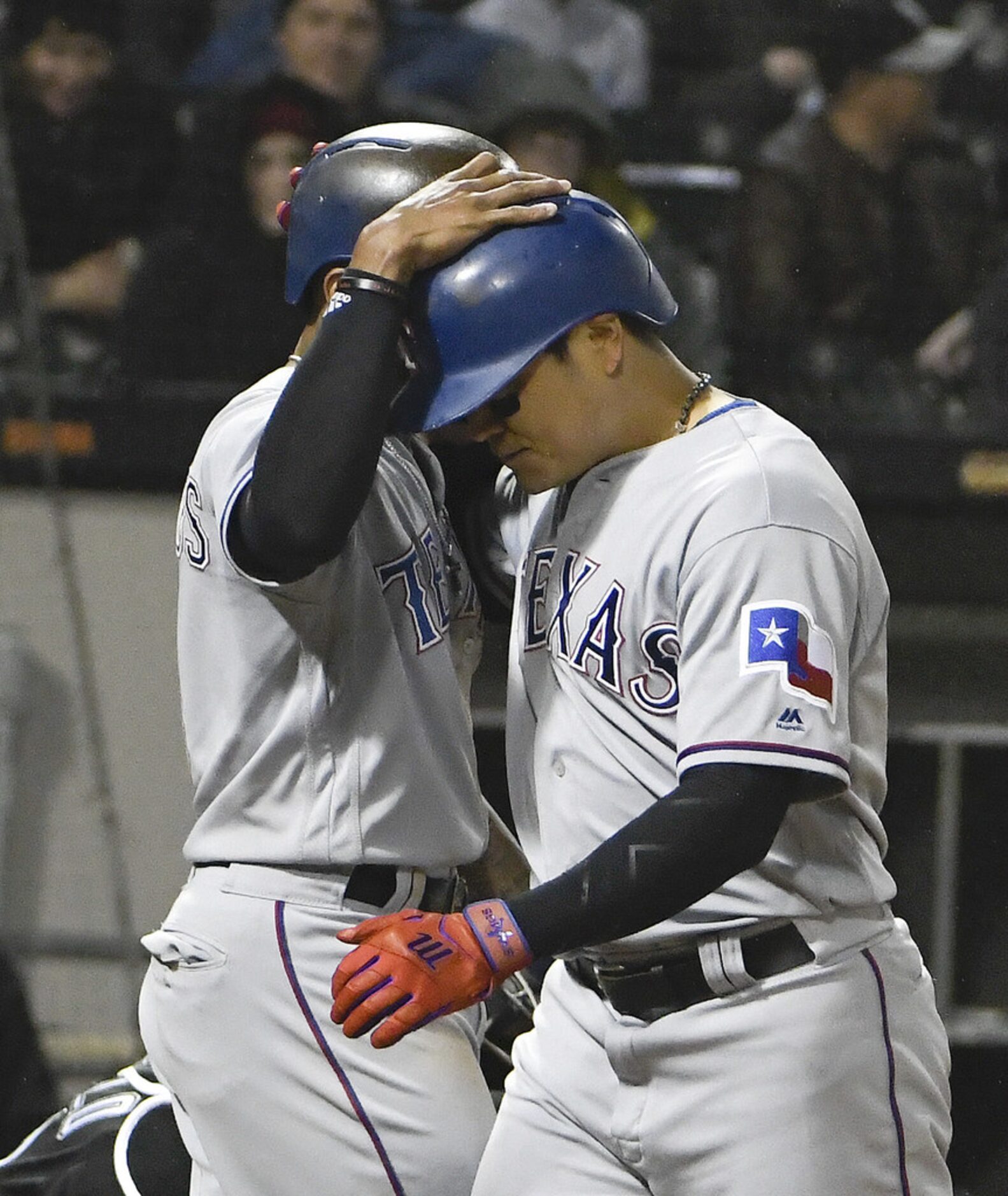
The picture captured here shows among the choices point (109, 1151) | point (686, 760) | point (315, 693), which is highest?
point (686, 760)

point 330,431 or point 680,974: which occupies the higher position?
point 330,431

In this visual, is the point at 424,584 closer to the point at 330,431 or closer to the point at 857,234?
the point at 330,431

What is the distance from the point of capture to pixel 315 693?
1.67 metres

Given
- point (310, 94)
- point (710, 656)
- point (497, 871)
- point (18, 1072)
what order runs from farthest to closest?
point (310, 94) → point (18, 1072) → point (497, 871) → point (710, 656)

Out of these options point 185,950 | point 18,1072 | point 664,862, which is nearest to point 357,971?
point 664,862

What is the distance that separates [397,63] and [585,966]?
294 centimetres

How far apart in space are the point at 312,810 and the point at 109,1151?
0.64 meters

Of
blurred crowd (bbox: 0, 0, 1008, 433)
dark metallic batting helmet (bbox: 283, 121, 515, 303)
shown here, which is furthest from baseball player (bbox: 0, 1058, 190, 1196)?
blurred crowd (bbox: 0, 0, 1008, 433)

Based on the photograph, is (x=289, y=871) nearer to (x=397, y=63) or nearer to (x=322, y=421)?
(x=322, y=421)

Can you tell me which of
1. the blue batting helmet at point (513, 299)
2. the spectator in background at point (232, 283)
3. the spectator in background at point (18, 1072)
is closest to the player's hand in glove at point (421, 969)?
the blue batting helmet at point (513, 299)

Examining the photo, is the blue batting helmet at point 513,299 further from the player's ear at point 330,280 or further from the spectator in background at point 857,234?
the spectator in background at point 857,234

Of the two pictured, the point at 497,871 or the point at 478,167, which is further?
the point at 497,871

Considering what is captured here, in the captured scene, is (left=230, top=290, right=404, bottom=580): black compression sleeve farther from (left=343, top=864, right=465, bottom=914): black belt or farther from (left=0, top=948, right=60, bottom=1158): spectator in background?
(left=0, top=948, right=60, bottom=1158): spectator in background

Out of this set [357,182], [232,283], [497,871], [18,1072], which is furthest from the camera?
[232,283]
